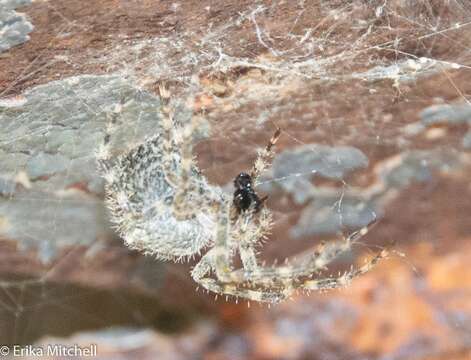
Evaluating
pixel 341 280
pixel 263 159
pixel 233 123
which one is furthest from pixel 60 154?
pixel 341 280

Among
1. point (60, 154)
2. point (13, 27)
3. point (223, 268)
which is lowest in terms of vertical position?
point (223, 268)

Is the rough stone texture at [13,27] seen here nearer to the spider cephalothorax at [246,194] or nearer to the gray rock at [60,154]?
the gray rock at [60,154]

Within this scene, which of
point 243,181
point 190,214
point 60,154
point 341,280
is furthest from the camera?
point 60,154

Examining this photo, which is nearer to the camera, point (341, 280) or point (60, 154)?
point (341, 280)

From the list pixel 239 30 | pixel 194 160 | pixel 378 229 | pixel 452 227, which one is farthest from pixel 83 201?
pixel 452 227

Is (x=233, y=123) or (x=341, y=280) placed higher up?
(x=233, y=123)

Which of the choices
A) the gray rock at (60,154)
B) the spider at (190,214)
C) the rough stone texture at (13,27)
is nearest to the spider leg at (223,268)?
the spider at (190,214)

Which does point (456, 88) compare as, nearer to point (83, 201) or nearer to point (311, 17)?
point (311, 17)

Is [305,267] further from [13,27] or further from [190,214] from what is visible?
[13,27]
